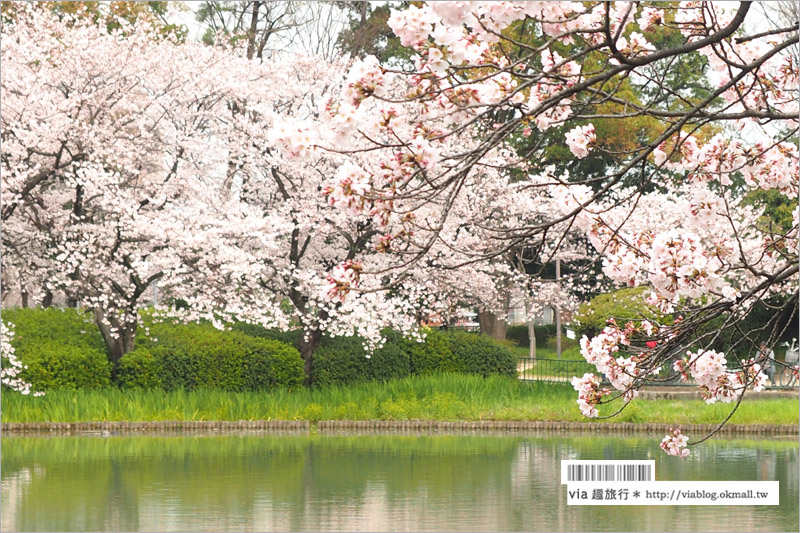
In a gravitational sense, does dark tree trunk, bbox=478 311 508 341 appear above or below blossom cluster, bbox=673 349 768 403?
above

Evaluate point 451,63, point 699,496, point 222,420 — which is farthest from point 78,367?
point 451,63

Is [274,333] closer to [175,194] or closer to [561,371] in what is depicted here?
[175,194]

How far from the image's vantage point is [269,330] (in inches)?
744

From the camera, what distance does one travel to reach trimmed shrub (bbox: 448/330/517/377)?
770 inches

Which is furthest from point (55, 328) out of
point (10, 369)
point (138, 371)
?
point (10, 369)

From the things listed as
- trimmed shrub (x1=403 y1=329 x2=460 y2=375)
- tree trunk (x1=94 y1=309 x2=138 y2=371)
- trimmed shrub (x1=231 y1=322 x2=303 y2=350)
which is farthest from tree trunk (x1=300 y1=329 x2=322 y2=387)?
tree trunk (x1=94 y1=309 x2=138 y2=371)

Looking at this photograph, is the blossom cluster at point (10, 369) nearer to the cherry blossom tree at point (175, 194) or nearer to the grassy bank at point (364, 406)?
the grassy bank at point (364, 406)

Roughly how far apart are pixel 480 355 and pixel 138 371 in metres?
6.55

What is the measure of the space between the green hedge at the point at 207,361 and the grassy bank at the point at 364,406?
293 mm

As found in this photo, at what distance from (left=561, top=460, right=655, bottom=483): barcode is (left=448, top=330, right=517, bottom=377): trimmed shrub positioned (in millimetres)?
13279

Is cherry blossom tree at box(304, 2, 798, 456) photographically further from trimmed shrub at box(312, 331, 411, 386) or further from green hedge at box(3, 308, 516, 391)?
trimmed shrub at box(312, 331, 411, 386)

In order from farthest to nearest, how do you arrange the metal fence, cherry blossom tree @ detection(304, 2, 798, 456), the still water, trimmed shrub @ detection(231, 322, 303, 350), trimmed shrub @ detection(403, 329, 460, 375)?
the metal fence
trimmed shrub @ detection(403, 329, 460, 375)
trimmed shrub @ detection(231, 322, 303, 350)
the still water
cherry blossom tree @ detection(304, 2, 798, 456)

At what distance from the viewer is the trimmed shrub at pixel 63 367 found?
1617 centimetres

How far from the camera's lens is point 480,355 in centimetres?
1969
